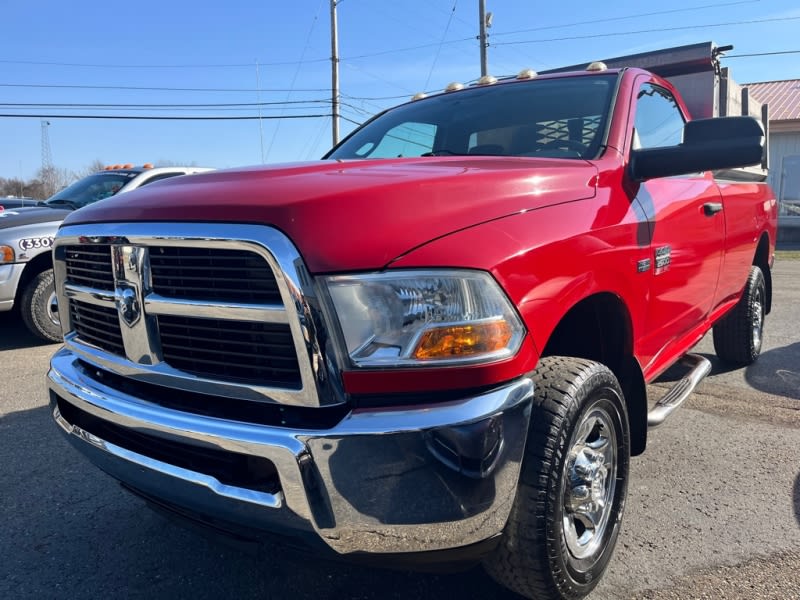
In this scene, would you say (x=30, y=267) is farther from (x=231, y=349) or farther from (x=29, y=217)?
(x=231, y=349)

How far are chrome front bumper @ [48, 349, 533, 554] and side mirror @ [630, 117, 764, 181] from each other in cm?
127

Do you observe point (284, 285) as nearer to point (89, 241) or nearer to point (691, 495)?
point (89, 241)

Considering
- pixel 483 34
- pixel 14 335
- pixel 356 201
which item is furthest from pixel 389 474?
pixel 483 34

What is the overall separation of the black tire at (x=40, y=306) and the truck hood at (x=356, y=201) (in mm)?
3914

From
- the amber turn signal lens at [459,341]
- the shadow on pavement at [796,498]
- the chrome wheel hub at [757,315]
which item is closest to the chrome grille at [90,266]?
the amber turn signal lens at [459,341]

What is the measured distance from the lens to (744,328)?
16.0 ft

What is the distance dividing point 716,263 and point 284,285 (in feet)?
9.34

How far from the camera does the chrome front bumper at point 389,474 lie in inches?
61.2

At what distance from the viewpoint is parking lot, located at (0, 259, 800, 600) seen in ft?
7.52

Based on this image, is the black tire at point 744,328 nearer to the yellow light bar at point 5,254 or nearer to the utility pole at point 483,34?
the yellow light bar at point 5,254

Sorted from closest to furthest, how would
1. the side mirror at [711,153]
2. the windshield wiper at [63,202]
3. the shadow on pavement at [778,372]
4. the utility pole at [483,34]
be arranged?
the side mirror at [711,153] → the shadow on pavement at [778,372] → the windshield wiper at [63,202] → the utility pole at [483,34]

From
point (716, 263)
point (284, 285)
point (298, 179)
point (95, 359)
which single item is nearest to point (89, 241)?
point (95, 359)

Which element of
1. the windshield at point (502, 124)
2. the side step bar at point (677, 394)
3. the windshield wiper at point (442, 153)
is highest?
the windshield at point (502, 124)

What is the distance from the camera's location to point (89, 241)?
2.13 meters
